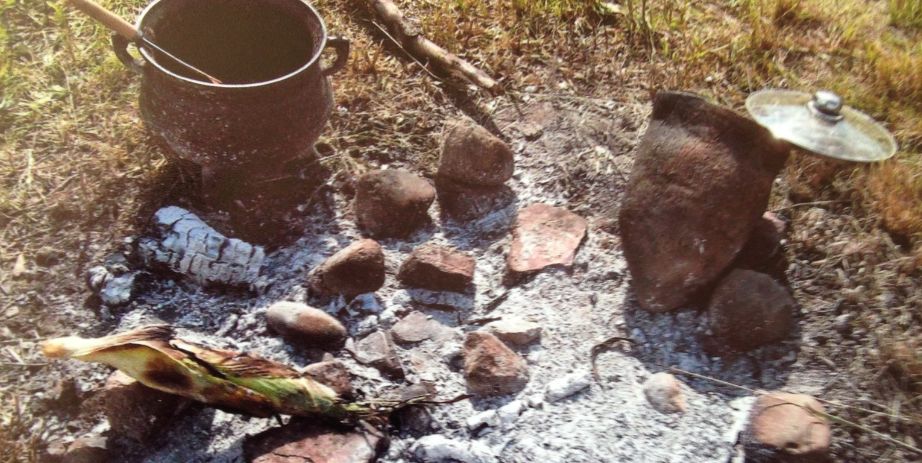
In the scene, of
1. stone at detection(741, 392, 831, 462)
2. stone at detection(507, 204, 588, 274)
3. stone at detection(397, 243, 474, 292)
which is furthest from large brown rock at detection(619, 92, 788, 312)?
stone at detection(397, 243, 474, 292)

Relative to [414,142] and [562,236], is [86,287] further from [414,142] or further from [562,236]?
[562,236]

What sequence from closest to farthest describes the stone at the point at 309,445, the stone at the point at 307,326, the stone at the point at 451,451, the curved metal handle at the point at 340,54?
1. the stone at the point at 309,445
2. the stone at the point at 451,451
3. the stone at the point at 307,326
4. the curved metal handle at the point at 340,54

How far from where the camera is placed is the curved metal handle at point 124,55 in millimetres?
2273

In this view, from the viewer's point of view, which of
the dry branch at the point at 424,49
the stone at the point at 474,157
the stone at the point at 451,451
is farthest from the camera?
the dry branch at the point at 424,49

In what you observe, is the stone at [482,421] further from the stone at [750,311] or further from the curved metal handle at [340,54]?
the curved metal handle at [340,54]

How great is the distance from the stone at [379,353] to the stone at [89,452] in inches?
26.7

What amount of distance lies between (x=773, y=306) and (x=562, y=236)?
2.21 ft

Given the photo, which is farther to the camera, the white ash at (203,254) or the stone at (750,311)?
the white ash at (203,254)

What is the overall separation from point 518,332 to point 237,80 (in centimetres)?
144

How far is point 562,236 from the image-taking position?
2.43m

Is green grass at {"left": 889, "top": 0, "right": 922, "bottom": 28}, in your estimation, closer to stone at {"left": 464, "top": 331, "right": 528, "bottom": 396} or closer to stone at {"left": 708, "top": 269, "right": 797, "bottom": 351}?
stone at {"left": 708, "top": 269, "right": 797, "bottom": 351}

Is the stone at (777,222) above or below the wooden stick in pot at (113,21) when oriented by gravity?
above

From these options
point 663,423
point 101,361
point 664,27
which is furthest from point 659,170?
point 101,361

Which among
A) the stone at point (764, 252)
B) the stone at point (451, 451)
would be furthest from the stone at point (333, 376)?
the stone at point (764, 252)
